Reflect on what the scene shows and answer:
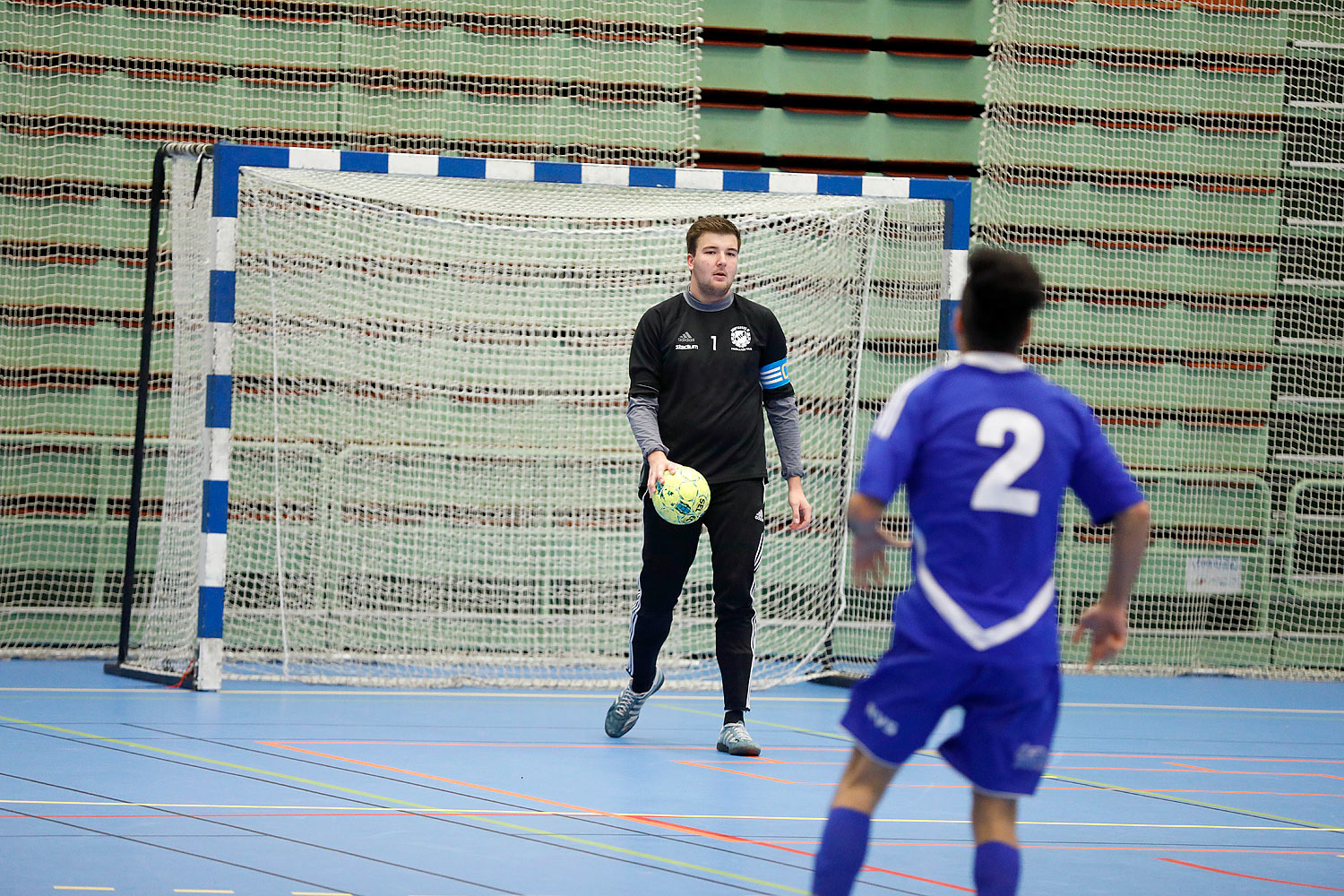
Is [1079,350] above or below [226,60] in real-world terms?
below

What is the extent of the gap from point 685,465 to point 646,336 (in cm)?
54

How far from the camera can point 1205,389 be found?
32.5ft

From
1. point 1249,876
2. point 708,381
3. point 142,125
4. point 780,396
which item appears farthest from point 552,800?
point 142,125

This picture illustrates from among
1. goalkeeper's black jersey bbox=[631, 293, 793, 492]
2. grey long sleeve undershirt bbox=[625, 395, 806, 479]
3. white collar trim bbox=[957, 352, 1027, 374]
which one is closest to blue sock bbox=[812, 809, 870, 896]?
white collar trim bbox=[957, 352, 1027, 374]

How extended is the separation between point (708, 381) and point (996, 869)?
129 inches

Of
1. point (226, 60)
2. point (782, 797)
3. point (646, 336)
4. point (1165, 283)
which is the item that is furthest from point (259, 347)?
point (1165, 283)

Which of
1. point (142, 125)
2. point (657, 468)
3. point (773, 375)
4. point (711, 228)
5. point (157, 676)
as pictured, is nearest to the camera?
point (657, 468)

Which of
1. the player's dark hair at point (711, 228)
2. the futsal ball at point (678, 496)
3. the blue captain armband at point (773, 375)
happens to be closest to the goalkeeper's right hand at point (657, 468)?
the futsal ball at point (678, 496)

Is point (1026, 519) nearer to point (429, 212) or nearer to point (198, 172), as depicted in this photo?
point (198, 172)

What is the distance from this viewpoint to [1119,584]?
2.98m

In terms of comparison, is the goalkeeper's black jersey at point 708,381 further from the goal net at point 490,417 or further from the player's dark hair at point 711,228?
the goal net at point 490,417

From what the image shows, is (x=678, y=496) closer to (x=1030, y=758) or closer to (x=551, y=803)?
(x=551, y=803)

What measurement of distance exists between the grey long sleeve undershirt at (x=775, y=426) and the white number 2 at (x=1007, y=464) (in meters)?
2.85

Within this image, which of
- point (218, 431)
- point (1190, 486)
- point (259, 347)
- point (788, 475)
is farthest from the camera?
point (1190, 486)
